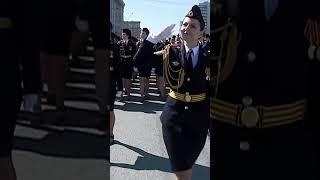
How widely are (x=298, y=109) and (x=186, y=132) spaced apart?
154 centimetres

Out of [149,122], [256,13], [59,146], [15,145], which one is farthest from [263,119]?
[149,122]

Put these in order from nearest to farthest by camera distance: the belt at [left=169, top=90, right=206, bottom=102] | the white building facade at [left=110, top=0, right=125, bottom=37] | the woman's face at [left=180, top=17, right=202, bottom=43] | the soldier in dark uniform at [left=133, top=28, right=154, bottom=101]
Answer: the white building facade at [left=110, top=0, right=125, bottom=37] → the woman's face at [left=180, top=17, right=202, bottom=43] → the belt at [left=169, top=90, right=206, bottom=102] → the soldier in dark uniform at [left=133, top=28, right=154, bottom=101]

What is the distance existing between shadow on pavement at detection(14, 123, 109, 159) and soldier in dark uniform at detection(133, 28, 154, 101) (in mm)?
7097

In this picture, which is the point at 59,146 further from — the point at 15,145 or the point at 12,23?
the point at 12,23

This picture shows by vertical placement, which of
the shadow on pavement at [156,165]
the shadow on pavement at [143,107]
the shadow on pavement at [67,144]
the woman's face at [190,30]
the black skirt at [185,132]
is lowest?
the shadow on pavement at [143,107]

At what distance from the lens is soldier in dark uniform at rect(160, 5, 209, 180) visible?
11.8 feet

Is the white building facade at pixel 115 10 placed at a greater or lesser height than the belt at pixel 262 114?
greater

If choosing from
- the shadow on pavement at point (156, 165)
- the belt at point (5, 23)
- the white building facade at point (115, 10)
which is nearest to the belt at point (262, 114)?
the white building facade at point (115, 10)

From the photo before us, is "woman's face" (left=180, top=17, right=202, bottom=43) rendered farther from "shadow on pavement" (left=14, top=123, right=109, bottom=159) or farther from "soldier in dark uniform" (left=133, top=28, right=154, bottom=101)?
"soldier in dark uniform" (left=133, top=28, right=154, bottom=101)

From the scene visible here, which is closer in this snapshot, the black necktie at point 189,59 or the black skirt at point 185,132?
the black skirt at point 185,132

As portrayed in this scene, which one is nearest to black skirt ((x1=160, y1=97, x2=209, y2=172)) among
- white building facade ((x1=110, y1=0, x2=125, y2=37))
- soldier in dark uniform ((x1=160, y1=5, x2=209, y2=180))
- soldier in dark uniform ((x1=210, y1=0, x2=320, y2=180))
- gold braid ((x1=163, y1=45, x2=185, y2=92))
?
soldier in dark uniform ((x1=160, y1=5, x2=209, y2=180))

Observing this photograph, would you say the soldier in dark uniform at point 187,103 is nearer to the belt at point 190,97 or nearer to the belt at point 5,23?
the belt at point 190,97

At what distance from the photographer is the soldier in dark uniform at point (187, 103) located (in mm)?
3609

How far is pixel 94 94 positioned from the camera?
6.75 feet
